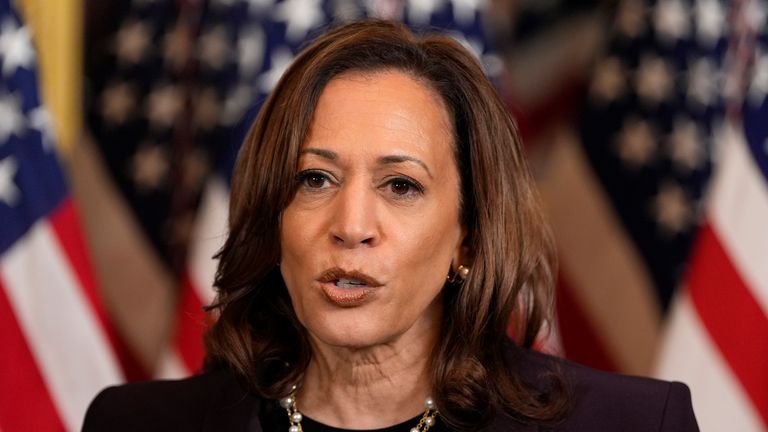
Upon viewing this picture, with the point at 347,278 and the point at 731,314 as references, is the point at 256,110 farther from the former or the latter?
the point at 731,314

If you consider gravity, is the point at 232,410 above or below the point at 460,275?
below

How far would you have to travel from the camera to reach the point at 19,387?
2613 millimetres

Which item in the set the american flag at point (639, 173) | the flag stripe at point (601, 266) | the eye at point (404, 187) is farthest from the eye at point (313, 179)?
the flag stripe at point (601, 266)

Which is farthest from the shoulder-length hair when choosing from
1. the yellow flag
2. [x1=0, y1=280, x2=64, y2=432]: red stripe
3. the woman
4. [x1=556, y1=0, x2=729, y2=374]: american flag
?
[x1=556, y1=0, x2=729, y2=374]: american flag

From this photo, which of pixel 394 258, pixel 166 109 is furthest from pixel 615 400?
pixel 166 109

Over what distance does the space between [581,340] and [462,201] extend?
1.89 metres

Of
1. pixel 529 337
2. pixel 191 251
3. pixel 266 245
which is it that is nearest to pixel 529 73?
pixel 191 251

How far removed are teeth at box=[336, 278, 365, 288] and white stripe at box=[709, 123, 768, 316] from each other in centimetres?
127

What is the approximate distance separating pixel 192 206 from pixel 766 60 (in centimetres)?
200

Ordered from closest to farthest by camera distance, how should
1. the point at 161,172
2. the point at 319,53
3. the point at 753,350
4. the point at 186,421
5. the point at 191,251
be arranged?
the point at 319,53 < the point at 186,421 < the point at 753,350 < the point at 191,251 < the point at 161,172

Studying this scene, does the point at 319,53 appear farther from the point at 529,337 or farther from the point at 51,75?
the point at 51,75

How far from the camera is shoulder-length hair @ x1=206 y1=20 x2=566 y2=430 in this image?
1.86 metres

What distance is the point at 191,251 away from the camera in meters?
2.94

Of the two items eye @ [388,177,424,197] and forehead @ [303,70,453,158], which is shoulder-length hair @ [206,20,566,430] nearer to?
forehead @ [303,70,453,158]
